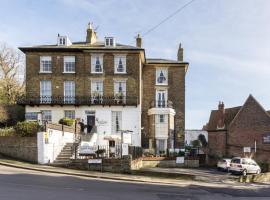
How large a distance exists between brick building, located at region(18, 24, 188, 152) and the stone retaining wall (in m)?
12.1

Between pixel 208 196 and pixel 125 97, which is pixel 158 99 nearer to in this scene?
pixel 125 97

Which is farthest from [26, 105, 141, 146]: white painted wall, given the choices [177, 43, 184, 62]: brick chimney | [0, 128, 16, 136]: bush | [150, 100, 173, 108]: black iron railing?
[0, 128, 16, 136]: bush

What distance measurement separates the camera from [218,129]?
50.9 metres

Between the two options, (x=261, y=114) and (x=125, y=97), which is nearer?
(x=125, y=97)

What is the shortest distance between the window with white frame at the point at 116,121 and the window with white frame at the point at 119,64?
4693mm

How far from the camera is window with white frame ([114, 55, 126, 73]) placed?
40.1 m

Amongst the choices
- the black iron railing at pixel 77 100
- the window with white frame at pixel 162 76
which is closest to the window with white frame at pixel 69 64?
the black iron railing at pixel 77 100

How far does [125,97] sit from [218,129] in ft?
57.3

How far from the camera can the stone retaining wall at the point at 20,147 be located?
25578 mm

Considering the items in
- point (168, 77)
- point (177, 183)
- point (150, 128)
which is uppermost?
point (168, 77)

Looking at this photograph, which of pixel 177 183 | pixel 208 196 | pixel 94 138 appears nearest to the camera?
pixel 208 196

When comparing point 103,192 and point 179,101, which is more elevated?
point 179,101

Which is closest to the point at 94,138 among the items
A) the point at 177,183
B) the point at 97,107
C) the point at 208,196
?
the point at 97,107

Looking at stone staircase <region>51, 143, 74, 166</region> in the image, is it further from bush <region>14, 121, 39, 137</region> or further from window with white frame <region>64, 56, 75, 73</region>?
window with white frame <region>64, 56, 75, 73</region>
